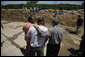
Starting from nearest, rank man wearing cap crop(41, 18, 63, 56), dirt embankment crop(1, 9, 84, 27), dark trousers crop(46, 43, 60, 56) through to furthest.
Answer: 1. man wearing cap crop(41, 18, 63, 56)
2. dark trousers crop(46, 43, 60, 56)
3. dirt embankment crop(1, 9, 84, 27)

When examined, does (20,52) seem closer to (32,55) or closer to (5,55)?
(5,55)

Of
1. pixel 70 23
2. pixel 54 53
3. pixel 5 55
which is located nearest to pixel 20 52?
pixel 5 55

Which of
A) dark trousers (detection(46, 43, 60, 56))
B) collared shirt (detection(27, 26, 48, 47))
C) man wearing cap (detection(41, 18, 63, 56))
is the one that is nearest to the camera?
collared shirt (detection(27, 26, 48, 47))

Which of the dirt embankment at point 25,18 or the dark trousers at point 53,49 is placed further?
the dirt embankment at point 25,18

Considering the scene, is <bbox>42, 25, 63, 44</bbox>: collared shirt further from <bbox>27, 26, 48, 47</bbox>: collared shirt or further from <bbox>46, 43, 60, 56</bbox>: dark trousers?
<bbox>27, 26, 48, 47</bbox>: collared shirt

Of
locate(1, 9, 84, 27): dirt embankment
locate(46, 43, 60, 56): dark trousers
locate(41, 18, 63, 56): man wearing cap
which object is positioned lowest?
locate(1, 9, 84, 27): dirt embankment

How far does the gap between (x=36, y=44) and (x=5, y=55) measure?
2451 mm

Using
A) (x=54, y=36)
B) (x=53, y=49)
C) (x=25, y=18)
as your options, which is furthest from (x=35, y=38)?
(x=25, y=18)

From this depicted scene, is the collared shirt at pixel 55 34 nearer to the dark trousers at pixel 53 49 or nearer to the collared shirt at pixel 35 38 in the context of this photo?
the dark trousers at pixel 53 49

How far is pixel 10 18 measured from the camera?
824 inches

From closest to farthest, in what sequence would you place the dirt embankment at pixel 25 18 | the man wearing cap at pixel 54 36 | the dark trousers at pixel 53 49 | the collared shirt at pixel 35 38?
the collared shirt at pixel 35 38 < the man wearing cap at pixel 54 36 < the dark trousers at pixel 53 49 < the dirt embankment at pixel 25 18

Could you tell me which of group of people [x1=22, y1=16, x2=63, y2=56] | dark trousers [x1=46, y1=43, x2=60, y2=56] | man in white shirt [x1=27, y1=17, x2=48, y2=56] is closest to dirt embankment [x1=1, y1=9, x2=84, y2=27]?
dark trousers [x1=46, y1=43, x2=60, y2=56]

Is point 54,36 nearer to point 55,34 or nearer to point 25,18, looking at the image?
point 55,34

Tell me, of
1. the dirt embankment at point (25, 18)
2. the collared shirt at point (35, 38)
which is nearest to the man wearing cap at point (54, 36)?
the collared shirt at point (35, 38)
